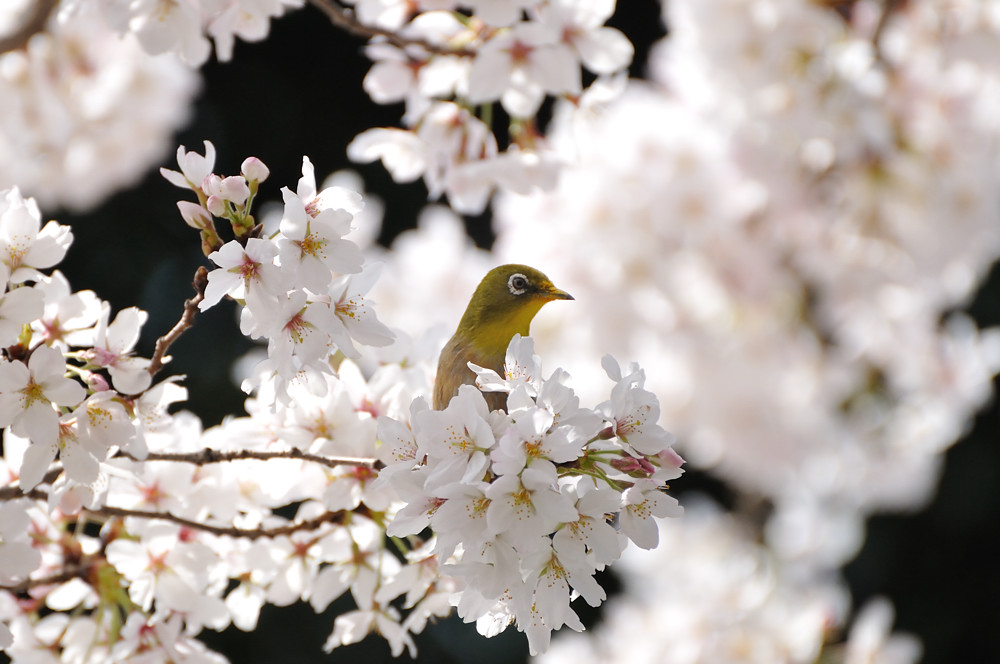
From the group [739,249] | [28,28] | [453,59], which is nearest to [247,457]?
[453,59]

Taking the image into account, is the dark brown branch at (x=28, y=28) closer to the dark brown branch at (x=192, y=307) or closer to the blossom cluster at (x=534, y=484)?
the dark brown branch at (x=192, y=307)

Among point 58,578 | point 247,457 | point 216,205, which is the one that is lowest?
point 58,578

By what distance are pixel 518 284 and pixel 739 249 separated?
6.45 feet

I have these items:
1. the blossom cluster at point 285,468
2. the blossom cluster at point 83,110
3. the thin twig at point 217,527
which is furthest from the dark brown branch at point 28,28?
the thin twig at point 217,527

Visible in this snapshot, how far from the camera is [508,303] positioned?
84 centimetres

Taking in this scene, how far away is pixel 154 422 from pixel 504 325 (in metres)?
0.30

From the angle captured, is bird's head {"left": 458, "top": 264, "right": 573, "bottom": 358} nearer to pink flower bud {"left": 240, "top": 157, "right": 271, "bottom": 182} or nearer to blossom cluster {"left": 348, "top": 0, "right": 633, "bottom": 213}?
pink flower bud {"left": 240, "top": 157, "right": 271, "bottom": 182}

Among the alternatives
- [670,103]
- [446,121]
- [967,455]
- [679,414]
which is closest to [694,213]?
[670,103]

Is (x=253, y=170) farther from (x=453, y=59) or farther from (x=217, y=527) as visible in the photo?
(x=453, y=59)

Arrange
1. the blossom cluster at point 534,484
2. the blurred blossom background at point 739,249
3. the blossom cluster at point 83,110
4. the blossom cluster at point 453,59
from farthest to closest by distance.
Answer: the blurred blossom background at point 739,249 → the blossom cluster at point 83,110 → the blossom cluster at point 453,59 → the blossom cluster at point 534,484

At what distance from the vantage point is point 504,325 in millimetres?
843

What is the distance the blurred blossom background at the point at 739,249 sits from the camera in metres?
2.22

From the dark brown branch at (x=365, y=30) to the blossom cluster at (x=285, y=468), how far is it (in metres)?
0.36

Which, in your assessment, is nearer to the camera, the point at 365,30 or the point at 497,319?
the point at 497,319
